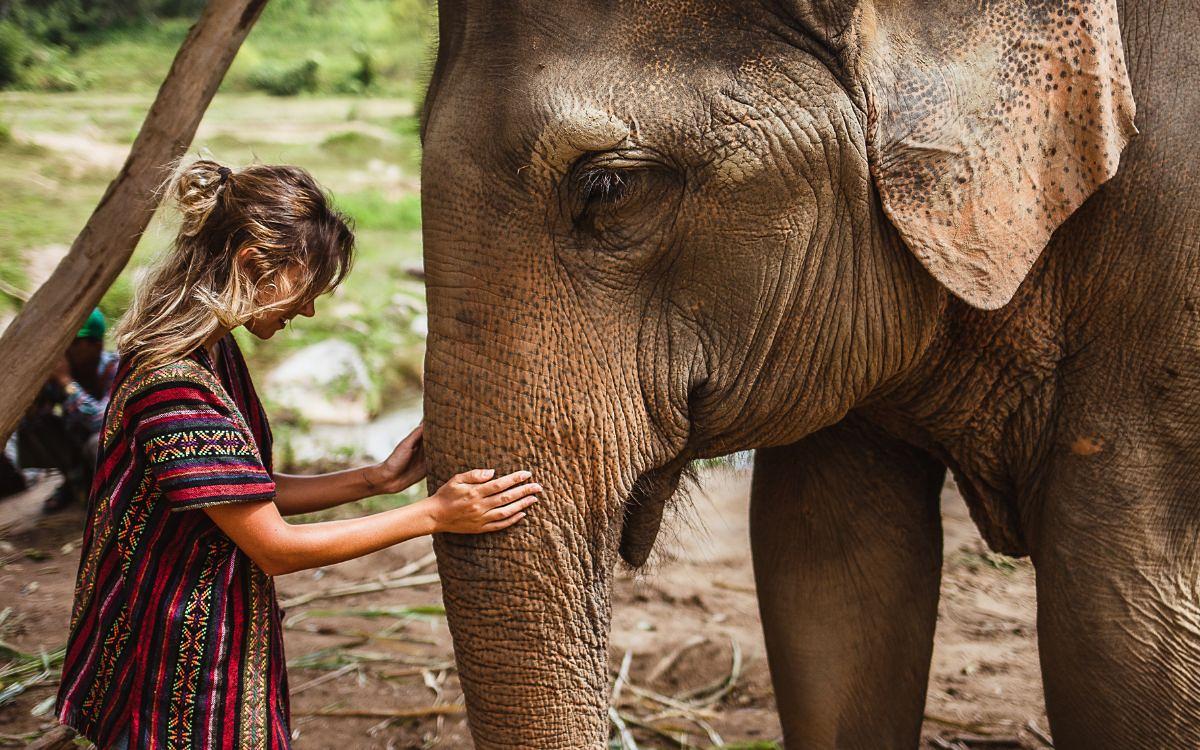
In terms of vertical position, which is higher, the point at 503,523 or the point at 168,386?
the point at 168,386

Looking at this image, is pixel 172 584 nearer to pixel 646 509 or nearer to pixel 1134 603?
pixel 646 509

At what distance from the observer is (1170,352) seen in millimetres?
2158

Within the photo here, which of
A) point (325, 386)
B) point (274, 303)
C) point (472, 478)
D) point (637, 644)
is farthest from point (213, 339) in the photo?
point (325, 386)

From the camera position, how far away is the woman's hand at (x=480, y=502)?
1.85m

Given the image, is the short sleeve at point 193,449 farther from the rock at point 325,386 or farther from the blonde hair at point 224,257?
the rock at point 325,386

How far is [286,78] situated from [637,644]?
456 inches

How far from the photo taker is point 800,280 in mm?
2139

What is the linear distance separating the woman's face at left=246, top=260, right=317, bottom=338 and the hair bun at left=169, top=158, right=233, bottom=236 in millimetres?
154

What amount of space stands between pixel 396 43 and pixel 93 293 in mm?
15203

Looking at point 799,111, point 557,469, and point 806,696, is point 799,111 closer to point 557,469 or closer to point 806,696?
point 557,469

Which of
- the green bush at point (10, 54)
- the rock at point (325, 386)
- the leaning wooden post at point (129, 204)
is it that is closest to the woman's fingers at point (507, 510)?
the leaning wooden post at point (129, 204)

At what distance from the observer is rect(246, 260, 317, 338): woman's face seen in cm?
203

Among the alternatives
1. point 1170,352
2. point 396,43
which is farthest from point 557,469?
point 396,43

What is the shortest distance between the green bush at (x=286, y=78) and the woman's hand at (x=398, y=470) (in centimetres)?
1254
